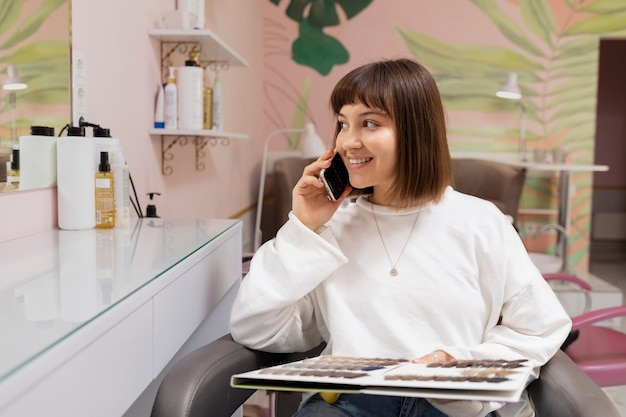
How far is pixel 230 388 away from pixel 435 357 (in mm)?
391

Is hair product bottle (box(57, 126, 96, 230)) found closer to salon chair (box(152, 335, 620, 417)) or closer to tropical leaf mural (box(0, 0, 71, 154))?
tropical leaf mural (box(0, 0, 71, 154))

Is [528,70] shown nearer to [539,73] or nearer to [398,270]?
[539,73]

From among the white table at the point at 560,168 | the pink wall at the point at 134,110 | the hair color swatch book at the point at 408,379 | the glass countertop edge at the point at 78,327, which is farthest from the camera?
the white table at the point at 560,168

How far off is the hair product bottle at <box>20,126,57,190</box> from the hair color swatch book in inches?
31.3

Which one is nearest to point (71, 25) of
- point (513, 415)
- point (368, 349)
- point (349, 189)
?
point (349, 189)

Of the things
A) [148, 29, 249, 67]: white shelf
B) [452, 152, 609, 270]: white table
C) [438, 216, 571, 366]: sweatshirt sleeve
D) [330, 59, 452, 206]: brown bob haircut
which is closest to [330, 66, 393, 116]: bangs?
[330, 59, 452, 206]: brown bob haircut

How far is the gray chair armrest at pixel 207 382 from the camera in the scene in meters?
1.07

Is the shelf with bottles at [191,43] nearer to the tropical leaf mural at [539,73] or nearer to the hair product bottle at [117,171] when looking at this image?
the hair product bottle at [117,171]

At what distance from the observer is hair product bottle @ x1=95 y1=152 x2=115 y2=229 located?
5.39 ft

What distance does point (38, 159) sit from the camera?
156cm

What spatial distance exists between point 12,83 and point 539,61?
4.51 m

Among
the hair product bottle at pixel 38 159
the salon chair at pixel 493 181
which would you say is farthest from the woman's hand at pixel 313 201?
the salon chair at pixel 493 181

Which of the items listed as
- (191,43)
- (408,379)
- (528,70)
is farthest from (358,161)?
(528,70)

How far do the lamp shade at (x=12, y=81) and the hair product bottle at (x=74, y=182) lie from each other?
151mm
